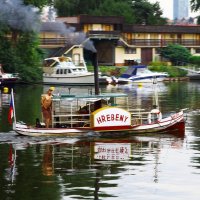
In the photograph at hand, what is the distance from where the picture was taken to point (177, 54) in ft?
387

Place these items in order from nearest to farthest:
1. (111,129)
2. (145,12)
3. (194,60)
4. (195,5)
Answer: (111,129)
(194,60)
(195,5)
(145,12)

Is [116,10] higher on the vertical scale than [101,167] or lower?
higher

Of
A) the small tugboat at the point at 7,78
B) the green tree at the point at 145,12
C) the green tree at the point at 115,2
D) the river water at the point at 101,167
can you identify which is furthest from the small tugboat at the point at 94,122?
the green tree at the point at 145,12

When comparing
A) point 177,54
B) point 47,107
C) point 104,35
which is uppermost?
point 104,35

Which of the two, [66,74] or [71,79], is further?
[66,74]

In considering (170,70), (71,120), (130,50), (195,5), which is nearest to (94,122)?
(71,120)

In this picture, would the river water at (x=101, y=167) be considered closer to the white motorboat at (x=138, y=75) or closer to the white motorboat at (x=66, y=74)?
the white motorboat at (x=66, y=74)

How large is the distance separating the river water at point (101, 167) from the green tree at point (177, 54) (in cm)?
7622

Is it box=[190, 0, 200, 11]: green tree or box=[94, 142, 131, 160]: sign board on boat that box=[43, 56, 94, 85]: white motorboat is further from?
box=[94, 142, 131, 160]: sign board on boat

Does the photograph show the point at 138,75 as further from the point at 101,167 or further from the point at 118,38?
the point at 101,167

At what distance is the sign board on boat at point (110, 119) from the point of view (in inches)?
1462

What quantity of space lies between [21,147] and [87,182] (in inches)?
351

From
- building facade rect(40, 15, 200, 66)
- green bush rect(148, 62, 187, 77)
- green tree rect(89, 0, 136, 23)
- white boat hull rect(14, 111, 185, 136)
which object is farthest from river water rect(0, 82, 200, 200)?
green tree rect(89, 0, 136, 23)

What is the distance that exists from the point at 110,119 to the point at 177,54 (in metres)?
81.9
